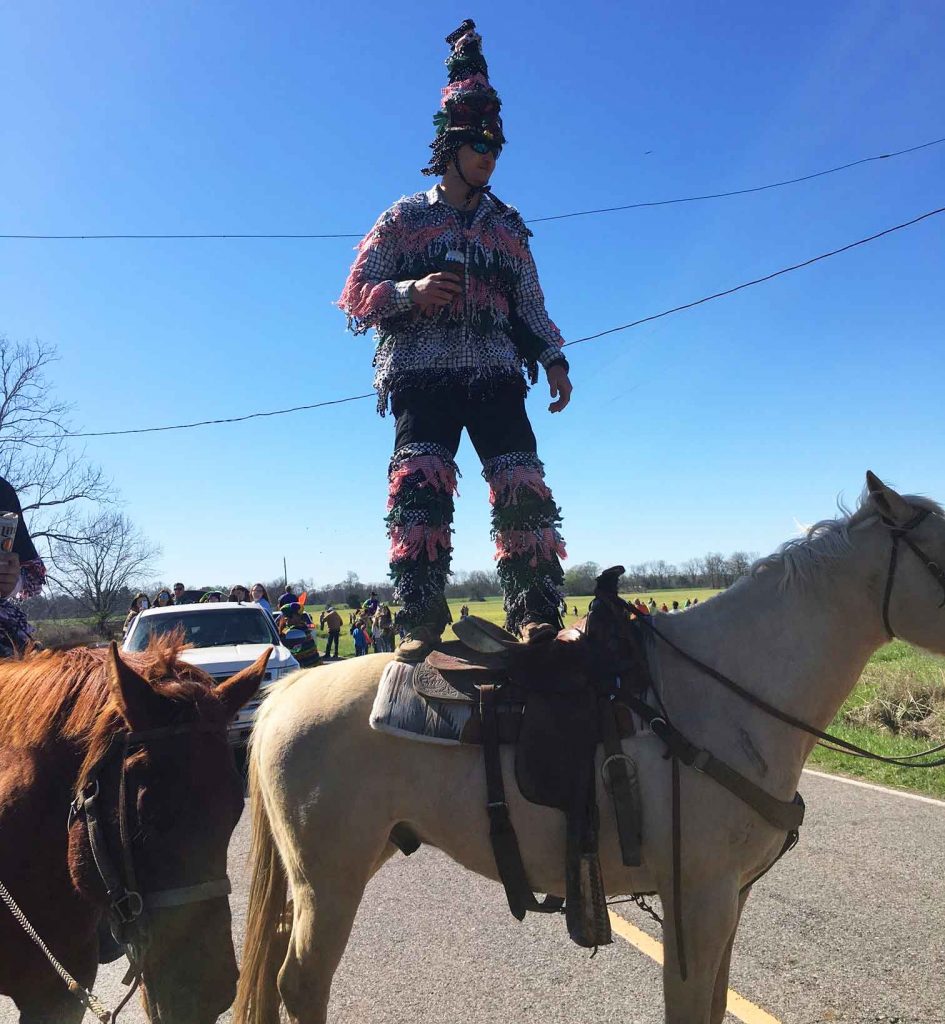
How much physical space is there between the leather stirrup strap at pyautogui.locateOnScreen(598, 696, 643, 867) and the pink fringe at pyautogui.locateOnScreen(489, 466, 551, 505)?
A: 1017 millimetres

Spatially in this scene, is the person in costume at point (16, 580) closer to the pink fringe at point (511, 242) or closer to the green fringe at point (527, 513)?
the green fringe at point (527, 513)

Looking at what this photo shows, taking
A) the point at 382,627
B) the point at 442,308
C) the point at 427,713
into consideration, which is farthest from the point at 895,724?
the point at 382,627

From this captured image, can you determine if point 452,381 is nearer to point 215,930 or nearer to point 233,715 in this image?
point 233,715

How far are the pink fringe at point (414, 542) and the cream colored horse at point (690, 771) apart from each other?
53cm

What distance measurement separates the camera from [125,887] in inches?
66.6

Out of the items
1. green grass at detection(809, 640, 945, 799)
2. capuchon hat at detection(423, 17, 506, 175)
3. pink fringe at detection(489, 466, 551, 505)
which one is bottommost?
green grass at detection(809, 640, 945, 799)

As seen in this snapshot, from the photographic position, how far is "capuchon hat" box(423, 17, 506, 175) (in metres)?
2.85

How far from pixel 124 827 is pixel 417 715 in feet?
3.04

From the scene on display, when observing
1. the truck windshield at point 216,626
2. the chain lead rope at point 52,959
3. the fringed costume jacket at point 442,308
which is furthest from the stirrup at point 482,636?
the truck windshield at point 216,626

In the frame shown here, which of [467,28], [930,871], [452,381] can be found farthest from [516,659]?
[930,871]

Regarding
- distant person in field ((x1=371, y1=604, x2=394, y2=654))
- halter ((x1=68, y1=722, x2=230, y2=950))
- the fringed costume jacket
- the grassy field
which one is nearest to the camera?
halter ((x1=68, y1=722, x2=230, y2=950))

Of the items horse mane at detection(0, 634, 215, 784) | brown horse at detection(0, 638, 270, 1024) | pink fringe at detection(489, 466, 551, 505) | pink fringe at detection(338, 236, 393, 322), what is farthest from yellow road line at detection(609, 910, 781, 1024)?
pink fringe at detection(338, 236, 393, 322)

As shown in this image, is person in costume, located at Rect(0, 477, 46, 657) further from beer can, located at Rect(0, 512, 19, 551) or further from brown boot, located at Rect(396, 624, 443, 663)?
brown boot, located at Rect(396, 624, 443, 663)

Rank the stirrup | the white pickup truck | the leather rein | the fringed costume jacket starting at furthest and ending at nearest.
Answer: the white pickup truck
the fringed costume jacket
the stirrup
the leather rein
